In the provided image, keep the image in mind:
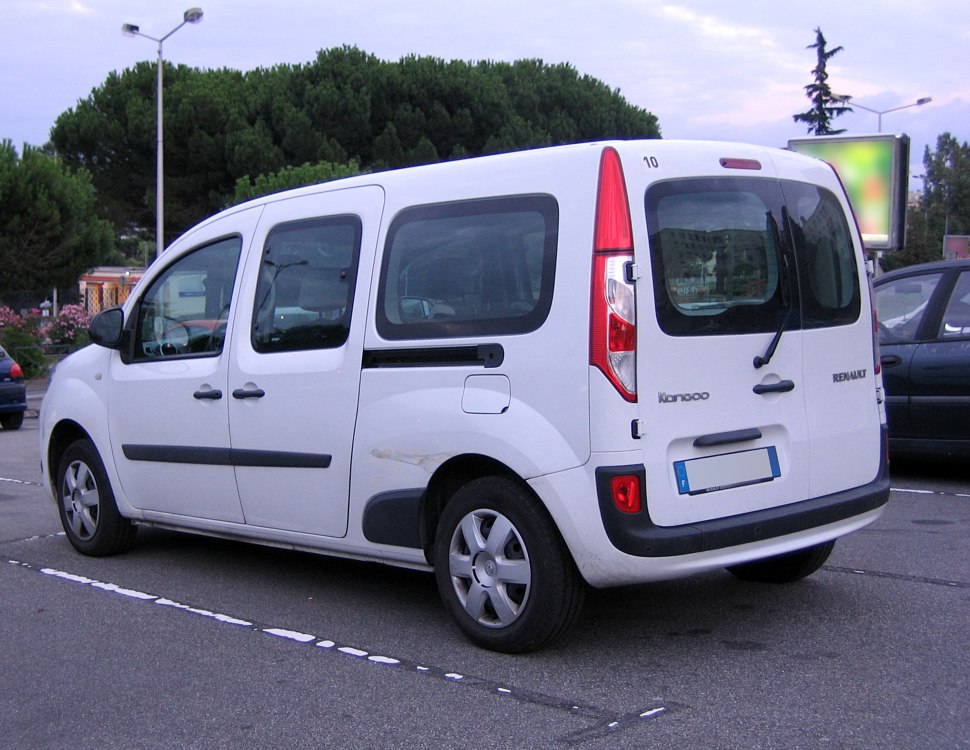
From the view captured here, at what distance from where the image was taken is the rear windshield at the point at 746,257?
441 cm

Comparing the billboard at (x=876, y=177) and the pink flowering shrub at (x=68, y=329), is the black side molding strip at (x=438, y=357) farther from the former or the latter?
the pink flowering shrub at (x=68, y=329)

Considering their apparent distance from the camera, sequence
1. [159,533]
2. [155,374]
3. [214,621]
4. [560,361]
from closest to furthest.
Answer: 1. [560,361]
2. [214,621]
3. [155,374]
4. [159,533]

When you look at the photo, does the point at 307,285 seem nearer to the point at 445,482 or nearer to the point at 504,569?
the point at 445,482

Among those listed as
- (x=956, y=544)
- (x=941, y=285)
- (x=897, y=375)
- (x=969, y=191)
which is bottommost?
(x=956, y=544)

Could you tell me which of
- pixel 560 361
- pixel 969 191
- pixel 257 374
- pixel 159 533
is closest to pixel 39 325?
pixel 159 533

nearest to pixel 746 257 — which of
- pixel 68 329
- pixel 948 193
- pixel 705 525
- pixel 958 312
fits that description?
pixel 705 525

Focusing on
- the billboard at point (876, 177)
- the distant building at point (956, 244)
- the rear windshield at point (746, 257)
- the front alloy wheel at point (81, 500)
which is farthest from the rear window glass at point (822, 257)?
the distant building at point (956, 244)

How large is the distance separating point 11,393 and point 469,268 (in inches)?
494

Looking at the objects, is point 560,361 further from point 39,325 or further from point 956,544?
point 39,325

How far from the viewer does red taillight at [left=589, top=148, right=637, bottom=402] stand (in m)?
4.23

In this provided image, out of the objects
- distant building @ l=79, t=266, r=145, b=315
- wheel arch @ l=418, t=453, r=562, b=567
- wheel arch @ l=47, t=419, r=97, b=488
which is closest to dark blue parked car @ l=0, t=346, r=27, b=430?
wheel arch @ l=47, t=419, r=97, b=488

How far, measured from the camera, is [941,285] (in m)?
8.71

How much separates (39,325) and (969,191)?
187 feet

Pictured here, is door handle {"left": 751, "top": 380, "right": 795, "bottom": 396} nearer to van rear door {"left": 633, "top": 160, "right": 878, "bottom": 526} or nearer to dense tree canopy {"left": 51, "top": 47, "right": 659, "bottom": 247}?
van rear door {"left": 633, "top": 160, "right": 878, "bottom": 526}
